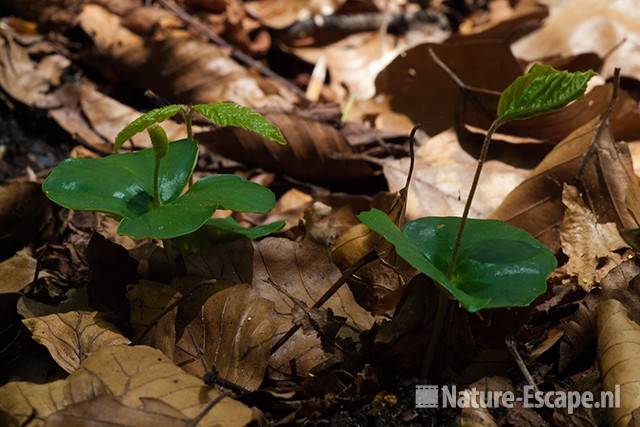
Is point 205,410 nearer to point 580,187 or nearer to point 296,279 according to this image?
point 296,279

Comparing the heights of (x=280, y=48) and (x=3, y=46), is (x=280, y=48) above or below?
below

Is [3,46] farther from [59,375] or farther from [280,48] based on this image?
[59,375]

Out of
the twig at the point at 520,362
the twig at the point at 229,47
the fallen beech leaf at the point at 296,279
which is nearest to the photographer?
the twig at the point at 520,362

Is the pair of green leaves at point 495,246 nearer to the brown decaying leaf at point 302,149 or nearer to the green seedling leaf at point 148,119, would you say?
the green seedling leaf at point 148,119

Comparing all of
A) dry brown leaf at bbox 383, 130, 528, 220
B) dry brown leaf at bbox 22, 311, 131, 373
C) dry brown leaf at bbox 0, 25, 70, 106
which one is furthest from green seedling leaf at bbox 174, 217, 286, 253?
dry brown leaf at bbox 0, 25, 70, 106

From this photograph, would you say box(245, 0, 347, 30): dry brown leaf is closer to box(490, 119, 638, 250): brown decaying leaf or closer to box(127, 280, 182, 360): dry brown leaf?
box(490, 119, 638, 250): brown decaying leaf

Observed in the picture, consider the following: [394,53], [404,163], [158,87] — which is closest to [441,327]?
[404,163]

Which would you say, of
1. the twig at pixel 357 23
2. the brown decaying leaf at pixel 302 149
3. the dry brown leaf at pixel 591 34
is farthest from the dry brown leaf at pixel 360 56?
the brown decaying leaf at pixel 302 149
